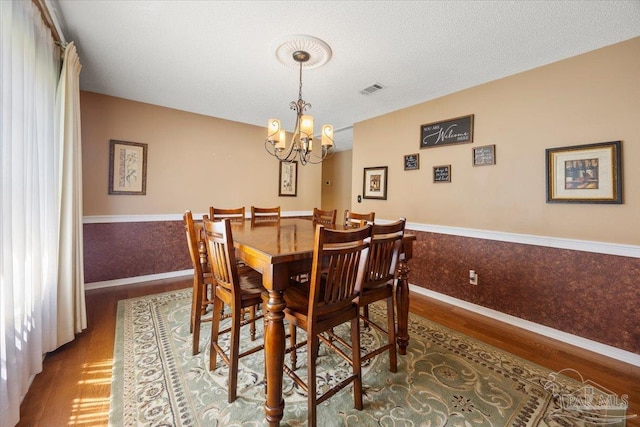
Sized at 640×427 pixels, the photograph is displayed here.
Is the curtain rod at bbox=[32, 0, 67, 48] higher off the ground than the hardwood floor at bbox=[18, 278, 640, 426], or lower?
higher

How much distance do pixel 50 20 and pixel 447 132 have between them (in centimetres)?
370

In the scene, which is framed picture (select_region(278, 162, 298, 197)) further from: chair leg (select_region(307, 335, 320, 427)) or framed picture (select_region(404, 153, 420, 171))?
chair leg (select_region(307, 335, 320, 427))

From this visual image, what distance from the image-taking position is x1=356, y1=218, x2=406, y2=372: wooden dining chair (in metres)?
1.49

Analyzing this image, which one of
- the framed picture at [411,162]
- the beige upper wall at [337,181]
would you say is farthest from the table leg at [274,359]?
the beige upper wall at [337,181]

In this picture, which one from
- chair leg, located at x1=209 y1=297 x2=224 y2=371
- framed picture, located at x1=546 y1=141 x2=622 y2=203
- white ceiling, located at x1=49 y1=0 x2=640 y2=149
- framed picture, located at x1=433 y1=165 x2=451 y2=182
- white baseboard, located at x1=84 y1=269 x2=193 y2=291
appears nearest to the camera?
chair leg, located at x1=209 y1=297 x2=224 y2=371

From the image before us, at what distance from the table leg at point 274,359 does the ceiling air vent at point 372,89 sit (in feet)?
8.57

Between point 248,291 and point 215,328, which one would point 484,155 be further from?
point 215,328

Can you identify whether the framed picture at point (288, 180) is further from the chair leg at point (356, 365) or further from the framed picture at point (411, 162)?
the chair leg at point (356, 365)

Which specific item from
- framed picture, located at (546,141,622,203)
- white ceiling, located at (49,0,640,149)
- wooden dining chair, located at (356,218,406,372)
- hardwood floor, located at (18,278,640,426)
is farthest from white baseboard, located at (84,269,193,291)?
framed picture, located at (546,141,622,203)

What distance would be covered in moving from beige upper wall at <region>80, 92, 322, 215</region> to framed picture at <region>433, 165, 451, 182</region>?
2.69m

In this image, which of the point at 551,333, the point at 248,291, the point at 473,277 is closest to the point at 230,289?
the point at 248,291

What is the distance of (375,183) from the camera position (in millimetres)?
3887

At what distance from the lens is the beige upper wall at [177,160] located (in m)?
3.16

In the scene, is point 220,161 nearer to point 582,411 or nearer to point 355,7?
point 355,7
